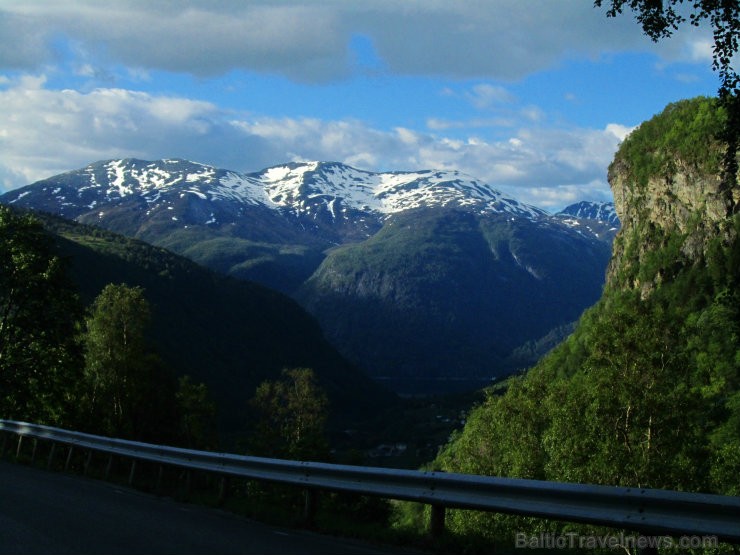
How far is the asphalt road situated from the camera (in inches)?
421

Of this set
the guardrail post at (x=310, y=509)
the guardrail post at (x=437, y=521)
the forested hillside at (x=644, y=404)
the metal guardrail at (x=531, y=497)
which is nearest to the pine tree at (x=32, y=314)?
the forested hillside at (x=644, y=404)

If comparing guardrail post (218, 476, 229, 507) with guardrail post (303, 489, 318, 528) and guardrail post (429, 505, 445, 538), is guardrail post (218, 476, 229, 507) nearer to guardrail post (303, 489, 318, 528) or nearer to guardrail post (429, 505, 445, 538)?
guardrail post (303, 489, 318, 528)

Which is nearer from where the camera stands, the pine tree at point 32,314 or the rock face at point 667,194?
the pine tree at point 32,314

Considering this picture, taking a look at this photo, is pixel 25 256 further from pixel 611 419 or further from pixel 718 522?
pixel 718 522

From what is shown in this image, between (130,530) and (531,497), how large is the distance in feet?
19.9

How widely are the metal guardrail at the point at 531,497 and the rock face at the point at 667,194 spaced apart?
98211mm

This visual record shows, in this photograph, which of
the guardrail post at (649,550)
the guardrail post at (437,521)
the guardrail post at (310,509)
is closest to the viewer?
the guardrail post at (649,550)

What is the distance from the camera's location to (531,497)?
400 inches

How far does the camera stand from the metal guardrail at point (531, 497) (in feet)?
28.7

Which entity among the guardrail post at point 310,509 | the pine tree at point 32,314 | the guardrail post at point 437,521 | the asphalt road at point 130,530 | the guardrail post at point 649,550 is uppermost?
the pine tree at point 32,314

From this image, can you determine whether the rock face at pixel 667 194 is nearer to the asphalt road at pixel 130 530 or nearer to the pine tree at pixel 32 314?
the pine tree at pixel 32 314

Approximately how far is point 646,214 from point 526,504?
12270 cm

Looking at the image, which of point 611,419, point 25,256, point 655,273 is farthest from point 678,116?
point 25,256

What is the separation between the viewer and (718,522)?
8.59m
